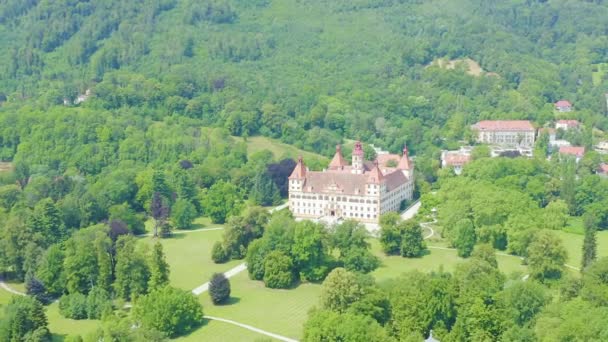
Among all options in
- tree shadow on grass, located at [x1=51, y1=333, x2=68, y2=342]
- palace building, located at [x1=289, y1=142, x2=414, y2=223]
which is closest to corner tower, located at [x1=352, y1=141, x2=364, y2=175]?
palace building, located at [x1=289, y1=142, x2=414, y2=223]

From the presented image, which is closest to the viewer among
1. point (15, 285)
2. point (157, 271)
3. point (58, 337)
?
point (58, 337)

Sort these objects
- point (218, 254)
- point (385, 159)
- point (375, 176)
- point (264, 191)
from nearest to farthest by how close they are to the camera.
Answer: point (218, 254)
point (375, 176)
point (264, 191)
point (385, 159)

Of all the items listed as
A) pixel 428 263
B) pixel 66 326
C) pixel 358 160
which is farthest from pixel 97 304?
pixel 358 160

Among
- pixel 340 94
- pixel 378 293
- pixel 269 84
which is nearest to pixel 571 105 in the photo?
pixel 340 94

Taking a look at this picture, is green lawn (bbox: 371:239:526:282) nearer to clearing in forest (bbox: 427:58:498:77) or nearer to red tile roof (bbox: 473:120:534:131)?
red tile roof (bbox: 473:120:534:131)

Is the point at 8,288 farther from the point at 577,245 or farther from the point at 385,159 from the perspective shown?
the point at 577,245

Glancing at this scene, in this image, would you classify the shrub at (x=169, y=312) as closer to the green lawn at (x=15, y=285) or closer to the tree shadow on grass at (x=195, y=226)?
the green lawn at (x=15, y=285)

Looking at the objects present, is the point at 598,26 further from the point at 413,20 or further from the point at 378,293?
the point at 378,293

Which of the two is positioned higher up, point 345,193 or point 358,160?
point 358,160
